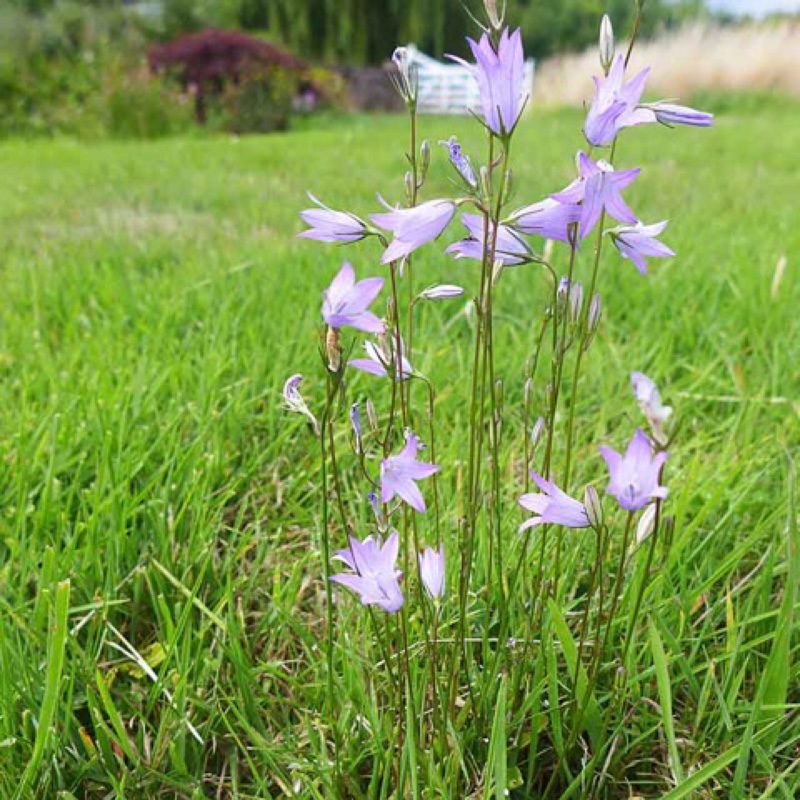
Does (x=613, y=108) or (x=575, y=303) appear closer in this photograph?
(x=613, y=108)

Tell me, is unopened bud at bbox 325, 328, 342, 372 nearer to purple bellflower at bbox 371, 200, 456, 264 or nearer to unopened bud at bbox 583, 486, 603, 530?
purple bellflower at bbox 371, 200, 456, 264

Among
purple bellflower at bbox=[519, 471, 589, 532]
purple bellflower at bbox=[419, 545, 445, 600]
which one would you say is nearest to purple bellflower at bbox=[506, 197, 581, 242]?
purple bellflower at bbox=[519, 471, 589, 532]

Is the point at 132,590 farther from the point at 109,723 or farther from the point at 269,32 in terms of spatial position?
the point at 269,32

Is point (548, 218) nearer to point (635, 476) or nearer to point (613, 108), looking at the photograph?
point (613, 108)

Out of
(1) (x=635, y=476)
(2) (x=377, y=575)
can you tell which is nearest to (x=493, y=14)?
(1) (x=635, y=476)

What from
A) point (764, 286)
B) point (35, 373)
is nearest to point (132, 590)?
point (35, 373)

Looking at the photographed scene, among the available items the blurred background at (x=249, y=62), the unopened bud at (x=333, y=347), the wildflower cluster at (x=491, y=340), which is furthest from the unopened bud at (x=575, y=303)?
the blurred background at (x=249, y=62)

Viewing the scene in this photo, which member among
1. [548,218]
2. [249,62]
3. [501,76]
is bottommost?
[249,62]

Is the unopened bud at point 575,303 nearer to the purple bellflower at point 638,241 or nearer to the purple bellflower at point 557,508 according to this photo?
the purple bellflower at point 638,241
